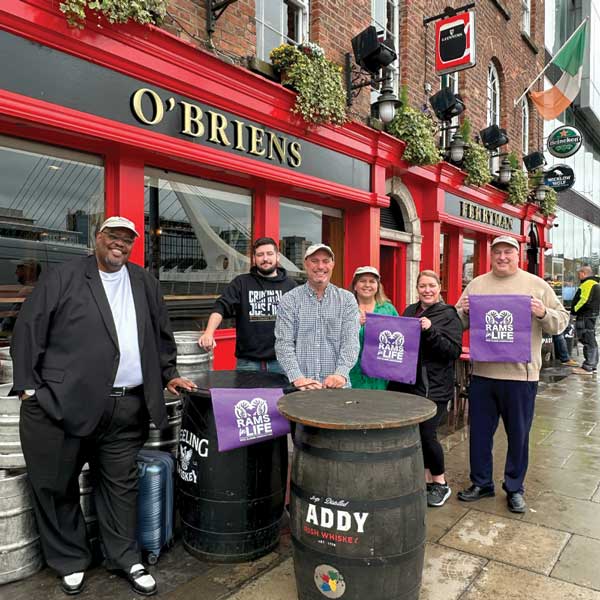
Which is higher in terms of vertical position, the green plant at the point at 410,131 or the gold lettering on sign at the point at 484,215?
the green plant at the point at 410,131

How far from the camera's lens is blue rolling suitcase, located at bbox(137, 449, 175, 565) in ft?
9.48

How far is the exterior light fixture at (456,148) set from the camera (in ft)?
29.7

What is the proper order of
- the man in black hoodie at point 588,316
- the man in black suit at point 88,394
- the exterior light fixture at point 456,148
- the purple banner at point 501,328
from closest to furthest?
the man in black suit at point 88,394
the purple banner at point 501,328
the exterior light fixture at point 456,148
the man in black hoodie at point 588,316

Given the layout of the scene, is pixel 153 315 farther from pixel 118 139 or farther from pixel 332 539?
pixel 118 139

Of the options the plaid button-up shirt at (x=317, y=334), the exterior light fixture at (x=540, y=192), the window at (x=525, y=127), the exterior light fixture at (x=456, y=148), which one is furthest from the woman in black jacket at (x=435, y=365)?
the window at (x=525, y=127)

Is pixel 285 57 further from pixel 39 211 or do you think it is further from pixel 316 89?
pixel 39 211

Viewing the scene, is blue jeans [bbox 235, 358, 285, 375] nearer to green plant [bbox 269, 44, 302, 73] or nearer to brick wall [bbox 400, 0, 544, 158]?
green plant [bbox 269, 44, 302, 73]

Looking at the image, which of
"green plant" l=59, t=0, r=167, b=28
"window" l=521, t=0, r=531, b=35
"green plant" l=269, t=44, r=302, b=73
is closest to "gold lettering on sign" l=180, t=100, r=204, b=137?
"green plant" l=59, t=0, r=167, b=28

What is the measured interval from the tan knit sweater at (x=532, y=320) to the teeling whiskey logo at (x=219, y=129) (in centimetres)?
287

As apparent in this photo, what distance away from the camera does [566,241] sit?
1838cm

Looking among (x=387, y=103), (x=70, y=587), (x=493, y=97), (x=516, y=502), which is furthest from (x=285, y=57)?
(x=493, y=97)

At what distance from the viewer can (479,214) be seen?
10.8 metres

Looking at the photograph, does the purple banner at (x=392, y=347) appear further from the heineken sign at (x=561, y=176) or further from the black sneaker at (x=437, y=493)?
the heineken sign at (x=561, y=176)

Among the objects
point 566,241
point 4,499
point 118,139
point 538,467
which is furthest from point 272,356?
point 566,241
